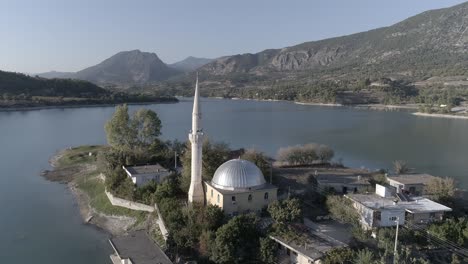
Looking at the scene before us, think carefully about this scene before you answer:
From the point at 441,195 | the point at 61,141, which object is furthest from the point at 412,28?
the point at 441,195

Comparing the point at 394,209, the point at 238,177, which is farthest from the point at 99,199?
the point at 394,209

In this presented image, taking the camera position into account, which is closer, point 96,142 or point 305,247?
point 305,247

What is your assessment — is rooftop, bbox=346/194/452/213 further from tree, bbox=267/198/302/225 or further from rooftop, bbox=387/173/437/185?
rooftop, bbox=387/173/437/185

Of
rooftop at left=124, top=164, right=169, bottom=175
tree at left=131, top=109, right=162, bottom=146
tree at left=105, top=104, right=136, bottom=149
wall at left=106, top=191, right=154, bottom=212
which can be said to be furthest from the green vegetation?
wall at left=106, top=191, right=154, bottom=212

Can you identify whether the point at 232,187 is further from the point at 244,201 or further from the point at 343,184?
the point at 343,184

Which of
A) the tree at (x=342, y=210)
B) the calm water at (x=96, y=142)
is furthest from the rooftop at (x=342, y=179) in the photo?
the calm water at (x=96, y=142)

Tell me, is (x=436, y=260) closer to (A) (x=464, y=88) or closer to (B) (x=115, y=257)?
(B) (x=115, y=257)
